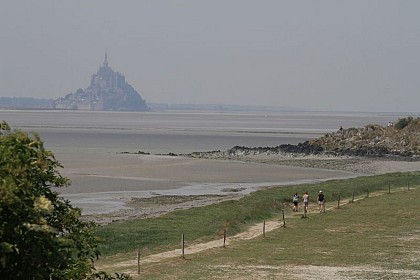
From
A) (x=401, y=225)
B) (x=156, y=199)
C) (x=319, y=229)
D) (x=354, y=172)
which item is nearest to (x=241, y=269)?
(x=319, y=229)

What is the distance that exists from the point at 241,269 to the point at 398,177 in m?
40.3

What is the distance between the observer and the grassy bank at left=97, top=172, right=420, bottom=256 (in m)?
30.1

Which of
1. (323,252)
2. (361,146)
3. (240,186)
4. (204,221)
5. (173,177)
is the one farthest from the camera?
(361,146)

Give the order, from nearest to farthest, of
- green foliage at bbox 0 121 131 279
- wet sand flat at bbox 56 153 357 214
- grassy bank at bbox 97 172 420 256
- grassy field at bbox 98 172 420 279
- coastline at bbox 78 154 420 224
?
green foliage at bbox 0 121 131 279 → grassy field at bbox 98 172 420 279 → grassy bank at bbox 97 172 420 256 → coastline at bbox 78 154 420 224 → wet sand flat at bbox 56 153 357 214

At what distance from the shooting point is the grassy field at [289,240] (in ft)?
74.1

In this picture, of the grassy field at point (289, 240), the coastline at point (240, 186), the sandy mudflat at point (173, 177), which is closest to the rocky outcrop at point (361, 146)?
the coastline at point (240, 186)

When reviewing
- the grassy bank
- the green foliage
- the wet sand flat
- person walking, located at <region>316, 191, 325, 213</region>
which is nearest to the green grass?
person walking, located at <region>316, 191, 325, 213</region>

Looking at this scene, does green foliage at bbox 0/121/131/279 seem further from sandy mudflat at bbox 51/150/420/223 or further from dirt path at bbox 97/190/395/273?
sandy mudflat at bbox 51/150/420/223

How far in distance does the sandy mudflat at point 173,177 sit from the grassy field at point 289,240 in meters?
6.11

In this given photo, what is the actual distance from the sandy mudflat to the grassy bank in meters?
3.53

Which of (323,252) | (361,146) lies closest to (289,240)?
(323,252)

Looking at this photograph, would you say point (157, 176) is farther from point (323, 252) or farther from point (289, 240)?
point (323, 252)

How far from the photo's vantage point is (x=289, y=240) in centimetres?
2941

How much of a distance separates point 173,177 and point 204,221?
3172 centimetres
